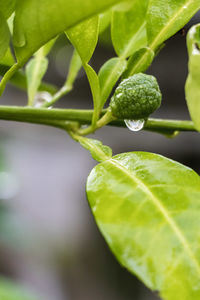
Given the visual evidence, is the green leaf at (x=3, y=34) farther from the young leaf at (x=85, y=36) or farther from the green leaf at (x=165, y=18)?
the green leaf at (x=165, y=18)

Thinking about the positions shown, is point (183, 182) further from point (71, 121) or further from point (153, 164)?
point (71, 121)

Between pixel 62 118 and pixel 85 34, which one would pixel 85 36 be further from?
pixel 62 118

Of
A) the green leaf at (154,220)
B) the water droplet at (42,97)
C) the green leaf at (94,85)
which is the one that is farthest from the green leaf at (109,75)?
the water droplet at (42,97)

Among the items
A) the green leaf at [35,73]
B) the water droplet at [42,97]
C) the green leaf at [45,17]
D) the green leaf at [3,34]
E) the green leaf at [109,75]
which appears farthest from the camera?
the water droplet at [42,97]

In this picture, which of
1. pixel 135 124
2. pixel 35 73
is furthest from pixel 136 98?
pixel 35 73

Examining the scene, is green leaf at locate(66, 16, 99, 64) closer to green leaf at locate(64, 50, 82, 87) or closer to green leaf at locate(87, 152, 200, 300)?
green leaf at locate(87, 152, 200, 300)

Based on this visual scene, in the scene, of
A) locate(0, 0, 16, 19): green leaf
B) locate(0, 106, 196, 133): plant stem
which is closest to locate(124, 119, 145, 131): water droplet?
locate(0, 106, 196, 133): plant stem
